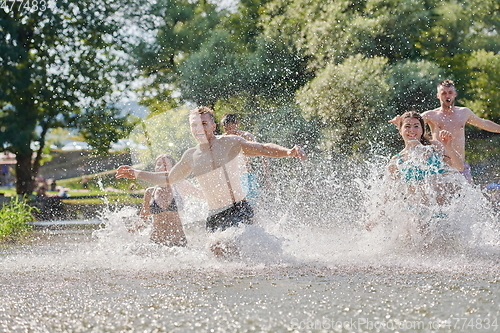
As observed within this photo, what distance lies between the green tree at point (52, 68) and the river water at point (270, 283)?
13.0 m

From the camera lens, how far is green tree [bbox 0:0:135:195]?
19.7 m

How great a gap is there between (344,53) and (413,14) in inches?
92.2

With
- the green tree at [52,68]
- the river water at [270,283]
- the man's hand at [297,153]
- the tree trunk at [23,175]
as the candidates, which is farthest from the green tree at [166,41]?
the man's hand at [297,153]

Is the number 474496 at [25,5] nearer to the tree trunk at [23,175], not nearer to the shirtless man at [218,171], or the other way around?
the tree trunk at [23,175]

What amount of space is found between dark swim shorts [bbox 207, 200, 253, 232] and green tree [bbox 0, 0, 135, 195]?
47.6ft

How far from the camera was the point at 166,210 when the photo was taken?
281 inches

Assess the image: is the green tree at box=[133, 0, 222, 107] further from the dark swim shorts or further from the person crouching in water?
the dark swim shorts

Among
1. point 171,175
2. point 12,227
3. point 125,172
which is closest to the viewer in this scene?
point 125,172

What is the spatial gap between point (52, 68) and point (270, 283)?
18.3m

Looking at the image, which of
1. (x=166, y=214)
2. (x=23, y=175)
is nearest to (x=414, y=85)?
(x=166, y=214)

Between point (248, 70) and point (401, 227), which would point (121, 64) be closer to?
point (248, 70)

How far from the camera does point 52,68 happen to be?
21.3 metres

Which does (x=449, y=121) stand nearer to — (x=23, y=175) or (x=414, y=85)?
(x=414, y=85)

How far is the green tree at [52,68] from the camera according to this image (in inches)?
777
